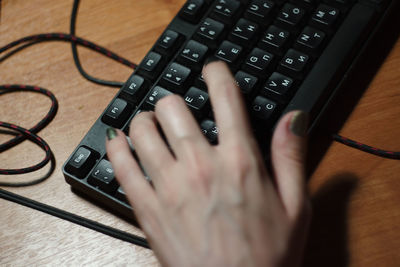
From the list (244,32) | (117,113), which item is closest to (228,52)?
(244,32)

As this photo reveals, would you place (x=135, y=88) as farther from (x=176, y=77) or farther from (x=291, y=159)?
(x=291, y=159)

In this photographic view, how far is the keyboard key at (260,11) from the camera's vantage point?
0.54 metres

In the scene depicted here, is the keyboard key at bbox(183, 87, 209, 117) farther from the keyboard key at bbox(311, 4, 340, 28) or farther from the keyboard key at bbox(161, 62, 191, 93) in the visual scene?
the keyboard key at bbox(311, 4, 340, 28)

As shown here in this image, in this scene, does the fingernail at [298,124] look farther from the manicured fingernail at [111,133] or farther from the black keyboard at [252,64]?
the manicured fingernail at [111,133]

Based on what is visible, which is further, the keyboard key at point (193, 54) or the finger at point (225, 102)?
the keyboard key at point (193, 54)

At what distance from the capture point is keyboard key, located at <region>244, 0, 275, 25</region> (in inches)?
21.4

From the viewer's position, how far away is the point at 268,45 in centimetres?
53

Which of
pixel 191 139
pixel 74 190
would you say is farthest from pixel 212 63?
pixel 74 190

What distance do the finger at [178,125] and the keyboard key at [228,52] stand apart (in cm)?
10

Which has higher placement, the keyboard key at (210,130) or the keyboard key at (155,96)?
the keyboard key at (210,130)

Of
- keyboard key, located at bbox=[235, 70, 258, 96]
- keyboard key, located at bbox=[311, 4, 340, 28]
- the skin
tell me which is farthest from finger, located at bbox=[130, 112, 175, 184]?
keyboard key, located at bbox=[311, 4, 340, 28]

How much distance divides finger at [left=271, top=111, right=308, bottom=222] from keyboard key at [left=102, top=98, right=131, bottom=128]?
0.18m

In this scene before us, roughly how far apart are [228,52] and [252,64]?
3 centimetres

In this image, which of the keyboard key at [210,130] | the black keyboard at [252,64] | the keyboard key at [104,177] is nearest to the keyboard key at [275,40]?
the black keyboard at [252,64]
